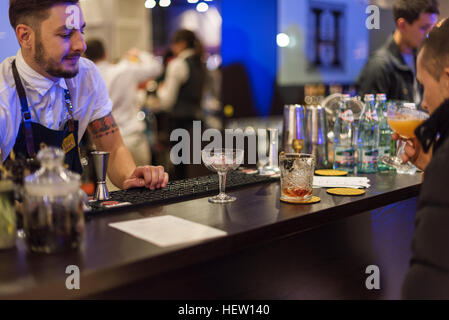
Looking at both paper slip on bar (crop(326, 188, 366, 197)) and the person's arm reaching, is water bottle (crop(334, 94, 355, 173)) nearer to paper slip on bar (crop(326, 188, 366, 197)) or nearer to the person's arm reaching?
paper slip on bar (crop(326, 188, 366, 197))

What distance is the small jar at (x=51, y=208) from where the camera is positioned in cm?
115

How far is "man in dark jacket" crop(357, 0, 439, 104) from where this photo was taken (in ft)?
10.3

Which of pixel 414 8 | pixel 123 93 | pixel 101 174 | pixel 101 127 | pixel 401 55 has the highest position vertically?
pixel 414 8

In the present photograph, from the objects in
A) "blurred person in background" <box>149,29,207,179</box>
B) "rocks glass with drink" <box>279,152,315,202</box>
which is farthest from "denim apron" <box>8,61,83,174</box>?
"blurred person in background" <box>149,29,207,179</box>

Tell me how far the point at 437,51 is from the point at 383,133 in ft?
3.15

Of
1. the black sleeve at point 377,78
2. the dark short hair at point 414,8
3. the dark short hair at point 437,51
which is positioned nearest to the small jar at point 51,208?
the dark short hair at point 437,51

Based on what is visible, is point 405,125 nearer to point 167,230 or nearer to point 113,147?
point 167,230

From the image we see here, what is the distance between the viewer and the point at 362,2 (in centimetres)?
589

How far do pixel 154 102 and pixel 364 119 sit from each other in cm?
407

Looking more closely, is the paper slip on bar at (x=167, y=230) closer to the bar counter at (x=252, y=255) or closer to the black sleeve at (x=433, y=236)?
the bar counter at (x=252, y=255)

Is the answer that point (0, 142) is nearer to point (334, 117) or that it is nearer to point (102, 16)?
point (334, 117)

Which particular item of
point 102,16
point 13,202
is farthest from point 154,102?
point 13,202

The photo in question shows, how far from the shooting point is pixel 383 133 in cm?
236

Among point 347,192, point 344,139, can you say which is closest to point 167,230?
point 347,192
